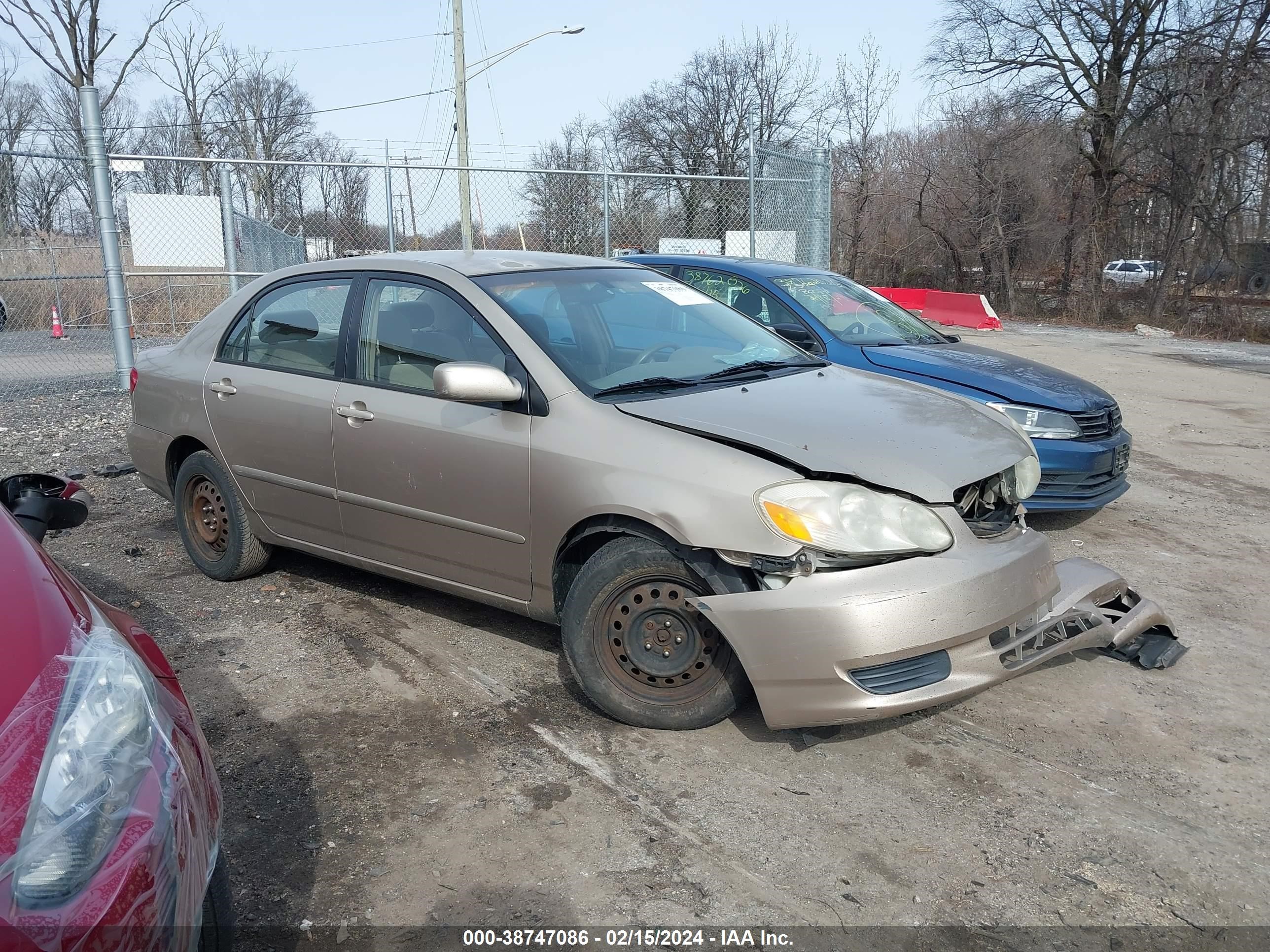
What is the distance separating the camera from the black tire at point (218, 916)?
193 cm

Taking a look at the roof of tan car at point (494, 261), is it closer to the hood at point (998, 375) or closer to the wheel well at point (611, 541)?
the wheel well at point (611, 541)

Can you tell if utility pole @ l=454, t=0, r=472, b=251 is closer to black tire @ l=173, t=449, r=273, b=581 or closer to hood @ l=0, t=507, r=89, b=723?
black tire @ l=173, t=449, r=273, b=581

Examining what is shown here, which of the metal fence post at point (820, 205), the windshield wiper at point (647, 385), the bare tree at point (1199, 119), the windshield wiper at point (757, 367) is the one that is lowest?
the windshield wiper at point (647, 385)

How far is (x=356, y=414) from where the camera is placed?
4191 mm

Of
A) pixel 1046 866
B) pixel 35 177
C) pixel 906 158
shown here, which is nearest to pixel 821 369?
pixel 1046 866

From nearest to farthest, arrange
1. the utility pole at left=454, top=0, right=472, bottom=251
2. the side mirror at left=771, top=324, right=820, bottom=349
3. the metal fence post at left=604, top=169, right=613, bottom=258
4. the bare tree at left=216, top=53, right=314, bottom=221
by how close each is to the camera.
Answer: the side mirror at left=771, top=324, right=820, bottom=349, the metal fence post at left=604, top=169, right=613, bottom=258, the utility pole at left=454, top=0, right=472, bottom=251, the bare tree at left=216, top=53, right=314, bottom=221

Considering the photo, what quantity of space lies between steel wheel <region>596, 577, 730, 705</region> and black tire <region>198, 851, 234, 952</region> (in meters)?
1.59

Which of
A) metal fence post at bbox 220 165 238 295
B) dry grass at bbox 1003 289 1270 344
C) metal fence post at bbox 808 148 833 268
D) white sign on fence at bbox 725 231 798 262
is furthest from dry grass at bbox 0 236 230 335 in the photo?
dry grass at bbox 1003 289 1270 344

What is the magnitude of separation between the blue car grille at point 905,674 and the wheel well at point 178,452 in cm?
360

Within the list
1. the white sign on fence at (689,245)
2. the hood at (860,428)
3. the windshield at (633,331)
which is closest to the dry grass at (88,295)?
the white sign on fence at (689,245)

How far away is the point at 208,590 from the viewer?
5.00 m

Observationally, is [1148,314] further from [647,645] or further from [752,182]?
[647,645]

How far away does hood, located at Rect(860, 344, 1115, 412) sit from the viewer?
577cm

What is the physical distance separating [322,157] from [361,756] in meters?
34.1
